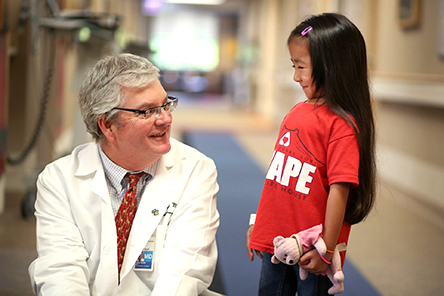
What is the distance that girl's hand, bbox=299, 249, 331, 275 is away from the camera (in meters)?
1.45

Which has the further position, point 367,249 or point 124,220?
point 367,249

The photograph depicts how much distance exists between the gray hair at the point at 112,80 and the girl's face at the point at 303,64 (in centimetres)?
40

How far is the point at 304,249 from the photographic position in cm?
146

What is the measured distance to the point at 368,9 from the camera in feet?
18.6

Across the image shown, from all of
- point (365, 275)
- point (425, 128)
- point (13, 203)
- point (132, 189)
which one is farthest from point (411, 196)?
point (132, 189)

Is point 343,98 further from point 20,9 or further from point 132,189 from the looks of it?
point 20,9

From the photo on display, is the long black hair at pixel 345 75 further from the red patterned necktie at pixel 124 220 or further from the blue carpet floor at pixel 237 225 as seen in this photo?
the blue carpet floor at pixel 237 225

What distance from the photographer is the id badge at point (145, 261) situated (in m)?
1.54

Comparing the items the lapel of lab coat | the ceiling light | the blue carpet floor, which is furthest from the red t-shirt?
the ceiling light

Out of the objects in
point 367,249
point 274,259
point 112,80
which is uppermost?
point 112,80

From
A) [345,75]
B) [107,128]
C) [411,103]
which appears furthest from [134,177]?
[411,103]

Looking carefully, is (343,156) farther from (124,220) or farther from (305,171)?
(124,220)

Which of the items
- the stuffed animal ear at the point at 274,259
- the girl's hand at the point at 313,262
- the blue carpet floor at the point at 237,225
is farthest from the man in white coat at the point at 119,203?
the blue carpet floor at the point at 237,225

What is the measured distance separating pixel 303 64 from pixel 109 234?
717mm
